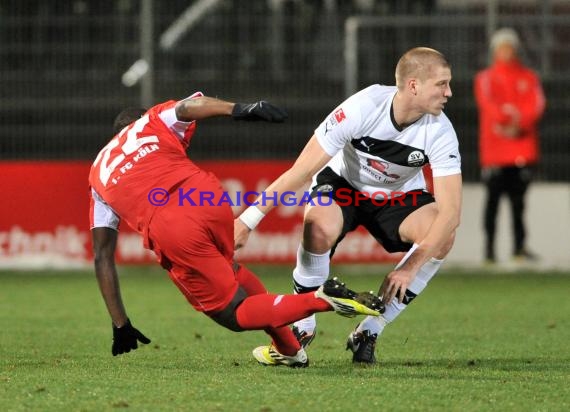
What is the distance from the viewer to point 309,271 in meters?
7.55

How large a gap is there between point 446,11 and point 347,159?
7570 millimetres

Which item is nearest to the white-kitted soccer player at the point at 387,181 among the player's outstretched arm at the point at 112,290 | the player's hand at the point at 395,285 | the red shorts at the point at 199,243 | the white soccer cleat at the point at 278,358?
the player's hand at the point at 395,285

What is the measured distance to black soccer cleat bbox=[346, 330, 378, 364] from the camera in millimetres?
7223

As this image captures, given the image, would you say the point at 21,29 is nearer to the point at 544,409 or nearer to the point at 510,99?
the point at 510,99

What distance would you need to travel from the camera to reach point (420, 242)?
7.18 meters

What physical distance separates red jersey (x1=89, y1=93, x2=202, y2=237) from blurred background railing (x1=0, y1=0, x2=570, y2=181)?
773cm

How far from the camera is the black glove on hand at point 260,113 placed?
634 cm

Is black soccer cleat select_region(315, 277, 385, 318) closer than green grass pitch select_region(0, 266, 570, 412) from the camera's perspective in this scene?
No

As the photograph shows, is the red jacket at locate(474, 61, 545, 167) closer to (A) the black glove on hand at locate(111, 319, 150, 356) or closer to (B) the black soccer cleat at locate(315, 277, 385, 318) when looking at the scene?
(A) the black glove on hand at locate(111, 319, 150, 356)

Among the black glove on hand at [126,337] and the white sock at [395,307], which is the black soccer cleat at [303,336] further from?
the black glove on hand at [126,337]

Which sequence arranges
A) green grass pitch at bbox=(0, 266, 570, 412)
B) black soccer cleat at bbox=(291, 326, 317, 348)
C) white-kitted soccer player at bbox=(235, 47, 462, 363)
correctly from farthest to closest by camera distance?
black soccer cleat at bbox=(291, 326, 317, 348) → white-kitted soccer player at bbox=(235, 47, 462, 363) → green grass pitch at bbox=(0, 266, 570, 412)

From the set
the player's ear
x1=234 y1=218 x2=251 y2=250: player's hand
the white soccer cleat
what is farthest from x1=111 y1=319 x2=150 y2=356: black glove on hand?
the player's ear

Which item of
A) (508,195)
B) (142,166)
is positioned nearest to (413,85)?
(142,166)

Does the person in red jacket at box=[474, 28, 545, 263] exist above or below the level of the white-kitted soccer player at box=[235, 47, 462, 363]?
below
